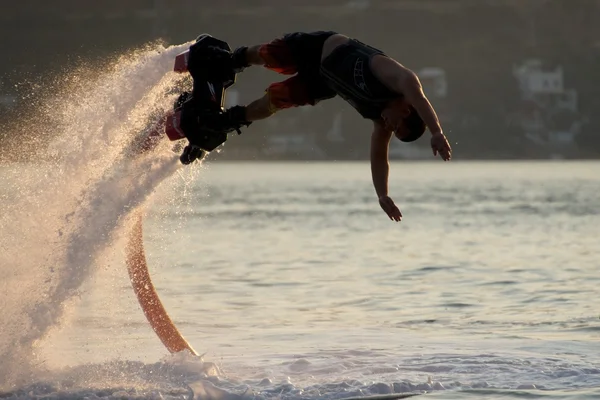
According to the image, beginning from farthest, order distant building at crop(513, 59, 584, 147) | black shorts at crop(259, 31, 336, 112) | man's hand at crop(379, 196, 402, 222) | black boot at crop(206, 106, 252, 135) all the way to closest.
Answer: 1. distant building at crop(513, 59, 584, 147)
2. black boot at crop(206, 106, 252, 135)
3. black shorts at crop(259, 31, 336, 112)
4. man's hand at crop(379, 196, 402, 222)

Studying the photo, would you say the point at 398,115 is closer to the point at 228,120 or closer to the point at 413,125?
the point at 413,125

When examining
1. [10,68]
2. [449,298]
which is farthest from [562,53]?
[449,298]

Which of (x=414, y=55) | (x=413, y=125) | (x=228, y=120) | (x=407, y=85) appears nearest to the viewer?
(x=407, y=85)

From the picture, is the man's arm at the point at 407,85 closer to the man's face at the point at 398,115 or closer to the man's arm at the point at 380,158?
the man's face at the point at 398,115

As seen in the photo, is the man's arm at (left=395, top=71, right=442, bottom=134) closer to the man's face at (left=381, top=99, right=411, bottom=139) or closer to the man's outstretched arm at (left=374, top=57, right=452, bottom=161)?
the man's outstretched arm at (left=374, top=57, right=452, bottom=161)

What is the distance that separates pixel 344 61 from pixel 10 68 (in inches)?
5338

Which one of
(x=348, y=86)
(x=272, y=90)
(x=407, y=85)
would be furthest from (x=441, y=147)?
(x=272, y=90)

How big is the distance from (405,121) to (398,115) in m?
0.08

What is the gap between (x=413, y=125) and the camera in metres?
11.2

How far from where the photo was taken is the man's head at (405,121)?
1119cm

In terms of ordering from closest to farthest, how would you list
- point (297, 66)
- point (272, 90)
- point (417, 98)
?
point (417, 98) → point (297, 66) → point (272, 90)

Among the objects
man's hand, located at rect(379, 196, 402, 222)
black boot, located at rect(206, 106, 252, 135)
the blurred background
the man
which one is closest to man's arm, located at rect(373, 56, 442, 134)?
the man

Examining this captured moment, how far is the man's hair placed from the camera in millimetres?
11164

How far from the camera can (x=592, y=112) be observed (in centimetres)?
16350
